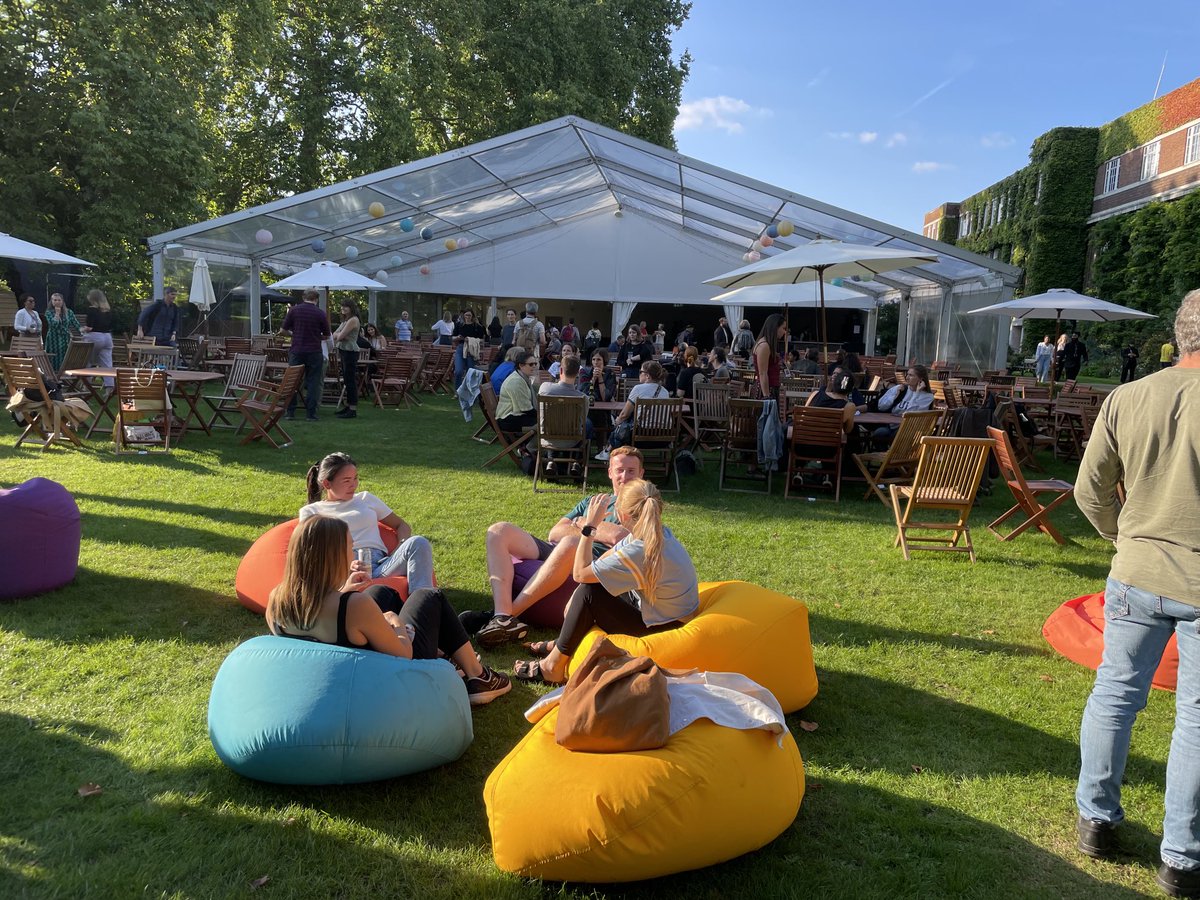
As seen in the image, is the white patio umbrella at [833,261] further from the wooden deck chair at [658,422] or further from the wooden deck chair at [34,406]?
the wooden deck chair at [34,406]


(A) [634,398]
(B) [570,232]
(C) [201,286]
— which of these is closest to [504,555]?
(A) [634,398]

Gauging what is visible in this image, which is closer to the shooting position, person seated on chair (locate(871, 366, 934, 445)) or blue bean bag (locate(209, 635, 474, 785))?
blue bean bag (locate(209, 635, 474, 785))

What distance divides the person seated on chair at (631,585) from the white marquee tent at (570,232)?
10.4 m

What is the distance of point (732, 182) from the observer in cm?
1304

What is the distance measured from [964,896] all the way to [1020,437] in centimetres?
771

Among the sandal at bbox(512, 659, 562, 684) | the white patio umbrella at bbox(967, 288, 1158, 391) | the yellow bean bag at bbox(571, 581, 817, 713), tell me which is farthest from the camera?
the white patio umbrella at bbox(967, 288, 1158, 391)

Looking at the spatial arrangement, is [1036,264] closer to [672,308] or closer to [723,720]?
[672,308]

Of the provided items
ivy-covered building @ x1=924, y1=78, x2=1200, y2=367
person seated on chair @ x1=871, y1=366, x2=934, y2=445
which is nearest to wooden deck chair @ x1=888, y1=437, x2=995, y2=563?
person seated on chair @ x1=871, y1=366, x2=934, y2=445

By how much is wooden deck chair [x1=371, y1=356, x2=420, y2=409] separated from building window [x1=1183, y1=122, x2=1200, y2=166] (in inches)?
1061

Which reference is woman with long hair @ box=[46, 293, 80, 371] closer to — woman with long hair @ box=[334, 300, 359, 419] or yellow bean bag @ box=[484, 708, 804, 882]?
woman with long hair @ box=[334, 300, 359, 419]

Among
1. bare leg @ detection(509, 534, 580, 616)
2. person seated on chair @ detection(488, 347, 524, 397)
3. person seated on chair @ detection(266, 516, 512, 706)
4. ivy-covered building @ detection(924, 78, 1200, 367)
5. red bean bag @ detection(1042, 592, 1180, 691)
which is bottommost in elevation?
red bean bag @ detection(1042, 592, 1180, 691)

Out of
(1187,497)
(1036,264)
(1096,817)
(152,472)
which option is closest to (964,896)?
(1096,817)

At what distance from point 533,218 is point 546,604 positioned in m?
18.6

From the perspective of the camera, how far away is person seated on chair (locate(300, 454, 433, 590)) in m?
3.86
